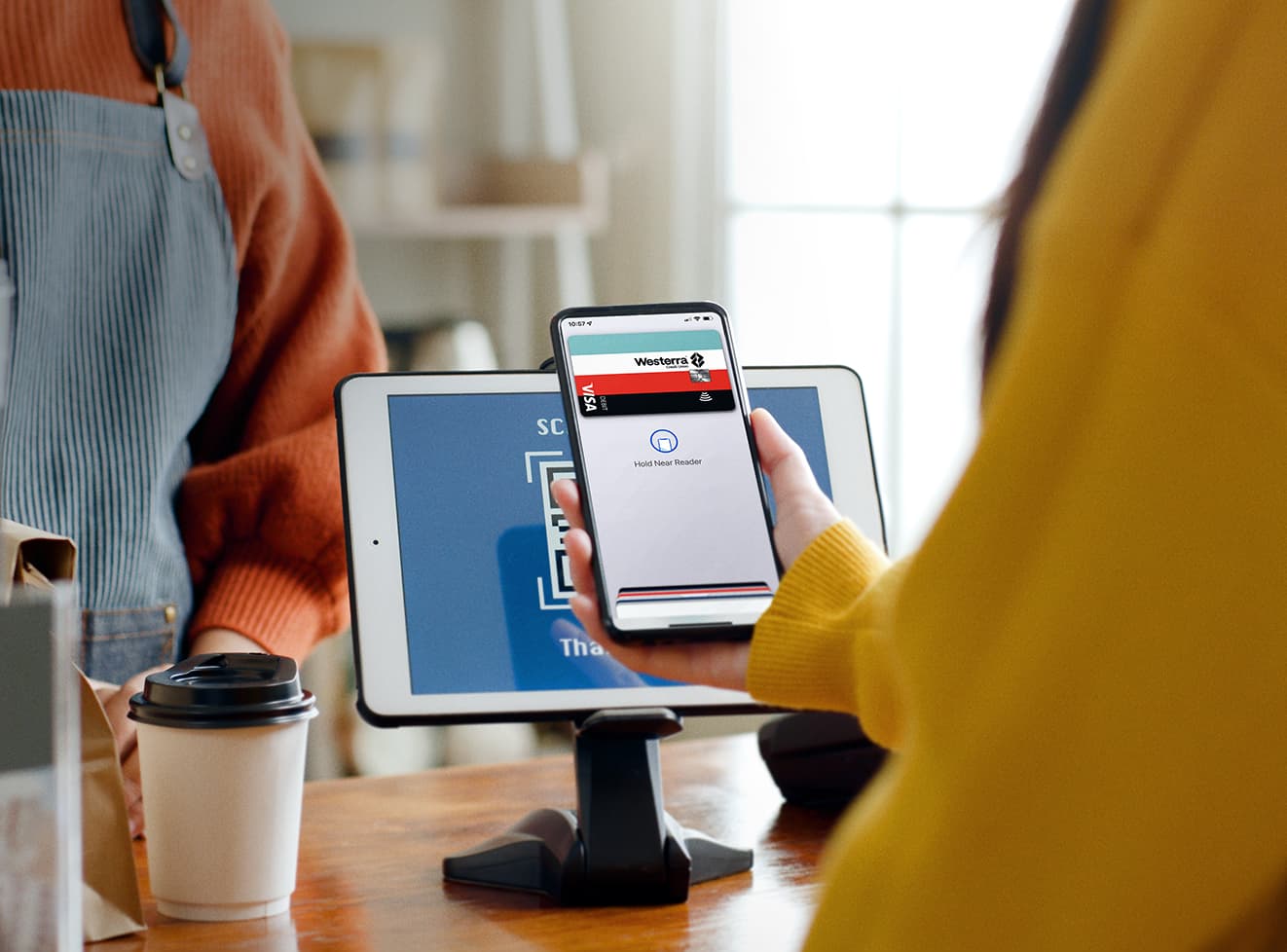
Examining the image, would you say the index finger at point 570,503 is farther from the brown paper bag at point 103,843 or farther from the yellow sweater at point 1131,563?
the yellow sweater at point 1131,563

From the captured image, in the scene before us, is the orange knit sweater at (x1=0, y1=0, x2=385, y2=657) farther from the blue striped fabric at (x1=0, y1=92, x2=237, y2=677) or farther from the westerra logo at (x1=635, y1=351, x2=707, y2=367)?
the westerra logo at (x1=635, y1=351, x2=707, y2=367)

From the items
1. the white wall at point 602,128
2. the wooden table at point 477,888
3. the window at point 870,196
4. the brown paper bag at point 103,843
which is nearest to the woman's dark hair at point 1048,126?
the wooden table at point 477,888

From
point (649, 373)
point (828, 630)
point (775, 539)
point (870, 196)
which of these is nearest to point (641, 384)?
point (649, 373)

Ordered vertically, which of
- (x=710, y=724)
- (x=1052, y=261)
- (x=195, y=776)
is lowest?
(x=710, y=724)

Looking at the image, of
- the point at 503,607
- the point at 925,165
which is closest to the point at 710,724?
the point at 925,165

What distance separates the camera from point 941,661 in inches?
14.2

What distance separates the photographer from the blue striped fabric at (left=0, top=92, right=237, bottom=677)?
0.99 meters

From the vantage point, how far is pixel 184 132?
1.05 m

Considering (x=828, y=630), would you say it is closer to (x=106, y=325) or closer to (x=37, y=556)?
(x=37, y=556)

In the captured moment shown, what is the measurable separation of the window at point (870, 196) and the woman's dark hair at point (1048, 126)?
5.39ft

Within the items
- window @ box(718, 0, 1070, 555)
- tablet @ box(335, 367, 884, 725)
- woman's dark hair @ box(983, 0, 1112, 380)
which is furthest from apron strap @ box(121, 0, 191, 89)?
window @ box(718, 0, 1070, 555)

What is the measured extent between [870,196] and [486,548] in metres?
1.60

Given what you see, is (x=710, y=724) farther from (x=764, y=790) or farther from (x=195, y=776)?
(x=195, y=776)

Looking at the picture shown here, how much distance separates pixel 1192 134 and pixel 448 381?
1.97 feet
